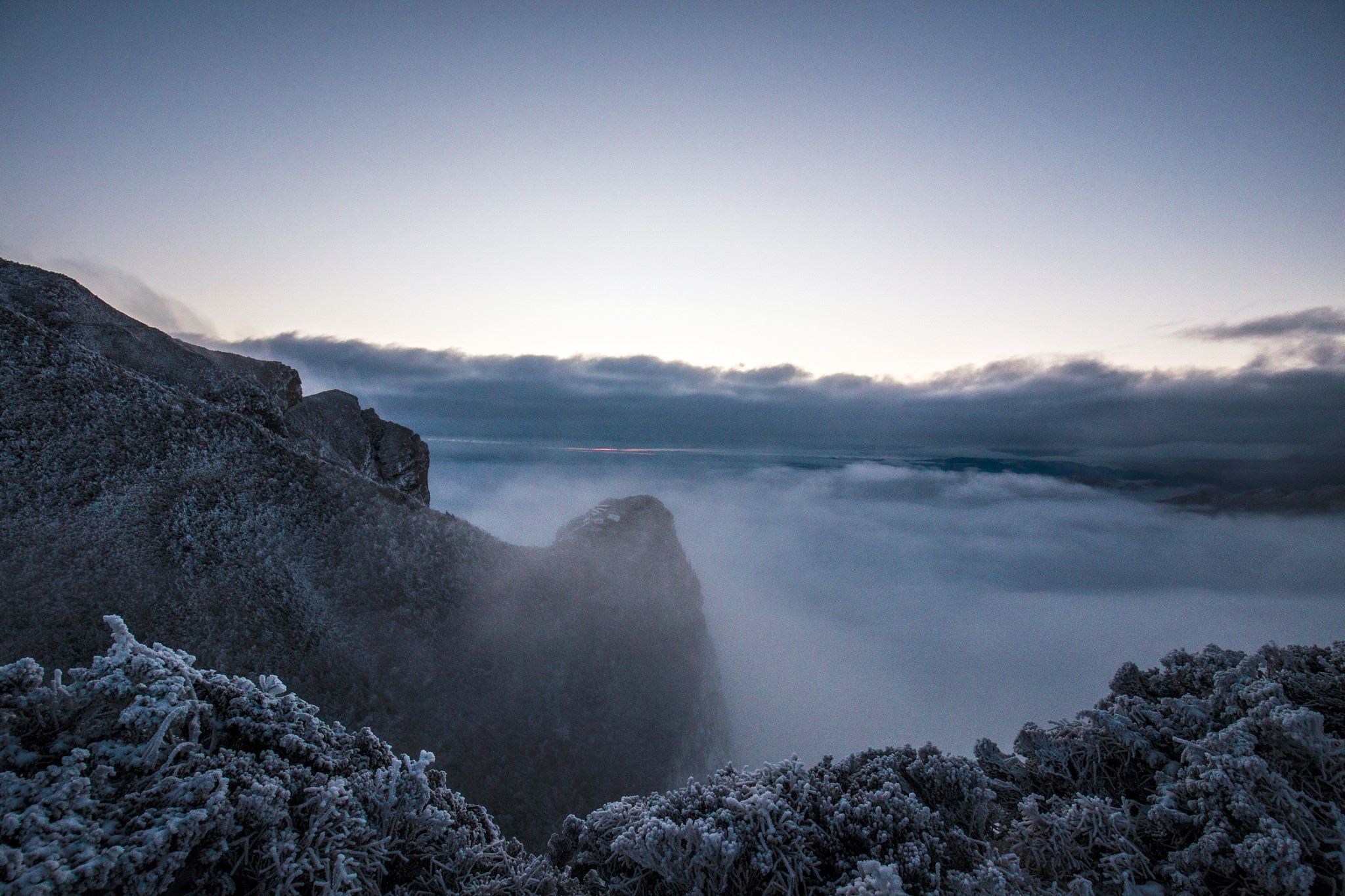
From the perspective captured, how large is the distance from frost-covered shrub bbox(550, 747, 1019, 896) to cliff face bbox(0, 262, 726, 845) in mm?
10402

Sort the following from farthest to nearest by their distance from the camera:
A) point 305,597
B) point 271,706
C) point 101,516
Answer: point 305,597
point 101,516
point 271,706

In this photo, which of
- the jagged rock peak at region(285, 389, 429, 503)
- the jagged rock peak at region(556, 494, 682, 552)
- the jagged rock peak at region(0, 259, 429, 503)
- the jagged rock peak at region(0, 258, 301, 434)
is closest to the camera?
the jagged rock peak at region(0, 258, 301, 434)

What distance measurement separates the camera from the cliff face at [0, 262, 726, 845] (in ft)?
44.9

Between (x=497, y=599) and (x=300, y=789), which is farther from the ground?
(x=300, y=789)

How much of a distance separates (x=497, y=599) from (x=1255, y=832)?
18.5 m

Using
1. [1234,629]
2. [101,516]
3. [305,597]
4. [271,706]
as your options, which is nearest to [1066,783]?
[271,706]

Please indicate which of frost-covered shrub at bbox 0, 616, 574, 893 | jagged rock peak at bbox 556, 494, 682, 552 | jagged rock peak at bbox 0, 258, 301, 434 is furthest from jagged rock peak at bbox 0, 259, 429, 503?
frost-covered shrub at bbox 0, 616, 574, 893

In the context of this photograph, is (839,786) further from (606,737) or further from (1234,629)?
(1234,629)

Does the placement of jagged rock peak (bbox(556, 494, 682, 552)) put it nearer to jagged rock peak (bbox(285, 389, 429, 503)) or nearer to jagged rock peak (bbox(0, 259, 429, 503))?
jagged rock peak (bbox(0, 259, 429, 503))

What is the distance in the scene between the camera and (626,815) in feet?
23.6

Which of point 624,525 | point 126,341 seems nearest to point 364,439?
point 126,341

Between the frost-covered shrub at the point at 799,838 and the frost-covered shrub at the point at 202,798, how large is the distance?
3.63 feet

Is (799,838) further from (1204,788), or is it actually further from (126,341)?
(126,341)

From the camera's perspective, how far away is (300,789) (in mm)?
5512
